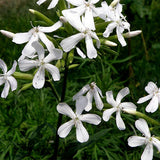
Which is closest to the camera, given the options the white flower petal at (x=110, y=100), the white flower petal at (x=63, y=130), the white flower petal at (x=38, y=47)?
the white flower petal at (x=38, y=47)

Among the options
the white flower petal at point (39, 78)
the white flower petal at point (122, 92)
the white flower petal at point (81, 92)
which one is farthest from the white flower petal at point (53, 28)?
the white flower petal at point (122, 92)

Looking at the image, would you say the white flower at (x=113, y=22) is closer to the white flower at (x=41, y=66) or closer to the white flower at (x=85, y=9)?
the white flower at (x=85, y=9)

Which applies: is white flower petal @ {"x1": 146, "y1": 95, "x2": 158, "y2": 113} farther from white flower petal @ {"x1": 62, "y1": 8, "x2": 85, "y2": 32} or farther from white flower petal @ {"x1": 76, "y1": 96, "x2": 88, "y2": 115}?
white flower petal @ {"x1": 62, "y1": 8, "x2": 85, "y2": 32}

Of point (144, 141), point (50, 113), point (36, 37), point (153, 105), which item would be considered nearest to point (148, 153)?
point (144, 141)

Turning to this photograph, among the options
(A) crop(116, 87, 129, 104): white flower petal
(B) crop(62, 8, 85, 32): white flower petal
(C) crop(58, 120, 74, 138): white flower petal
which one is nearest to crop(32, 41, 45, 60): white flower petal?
(B) crop(62, 8, 85, 32): white flower petal

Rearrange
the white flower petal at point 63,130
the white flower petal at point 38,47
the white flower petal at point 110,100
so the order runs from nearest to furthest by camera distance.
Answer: the white flower petal at point 38,47 < the white flower petal at point 63,130 < the white flower petal at point 110,100

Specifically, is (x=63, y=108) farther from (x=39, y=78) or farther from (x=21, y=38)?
(x=21, y=38)

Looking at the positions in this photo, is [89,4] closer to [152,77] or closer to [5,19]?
[5,19]
